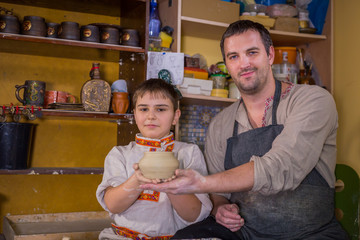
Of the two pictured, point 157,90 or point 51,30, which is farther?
point 51,30

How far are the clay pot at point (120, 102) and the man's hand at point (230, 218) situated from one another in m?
1.05

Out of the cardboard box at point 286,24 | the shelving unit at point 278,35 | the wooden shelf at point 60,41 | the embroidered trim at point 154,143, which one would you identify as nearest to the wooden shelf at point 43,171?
the embroidered trim at point 154,143

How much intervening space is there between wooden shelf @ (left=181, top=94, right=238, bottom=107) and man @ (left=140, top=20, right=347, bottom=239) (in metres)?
0.54

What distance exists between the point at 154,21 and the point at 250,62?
1096 millimetres

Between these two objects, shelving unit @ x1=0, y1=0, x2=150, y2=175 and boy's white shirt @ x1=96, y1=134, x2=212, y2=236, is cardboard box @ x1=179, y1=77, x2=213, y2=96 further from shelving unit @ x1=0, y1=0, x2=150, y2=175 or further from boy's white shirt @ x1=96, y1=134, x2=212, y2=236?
boy's white shirt @ x1=96, y1=134, x2=212, y2=236

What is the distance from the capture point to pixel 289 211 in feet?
5.43

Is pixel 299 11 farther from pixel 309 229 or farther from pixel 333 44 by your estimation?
pixel 309 229

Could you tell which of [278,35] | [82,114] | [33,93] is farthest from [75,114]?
[278,35]

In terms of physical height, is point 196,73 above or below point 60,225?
above

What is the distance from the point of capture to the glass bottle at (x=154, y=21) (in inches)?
106

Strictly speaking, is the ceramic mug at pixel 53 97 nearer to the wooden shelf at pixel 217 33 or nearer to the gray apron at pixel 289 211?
the wooden shelf at pixel 217 33

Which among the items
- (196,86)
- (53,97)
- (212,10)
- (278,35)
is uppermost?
(212,10)

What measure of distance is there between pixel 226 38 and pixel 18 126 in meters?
1.38

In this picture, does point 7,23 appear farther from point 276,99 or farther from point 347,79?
point 347,79
